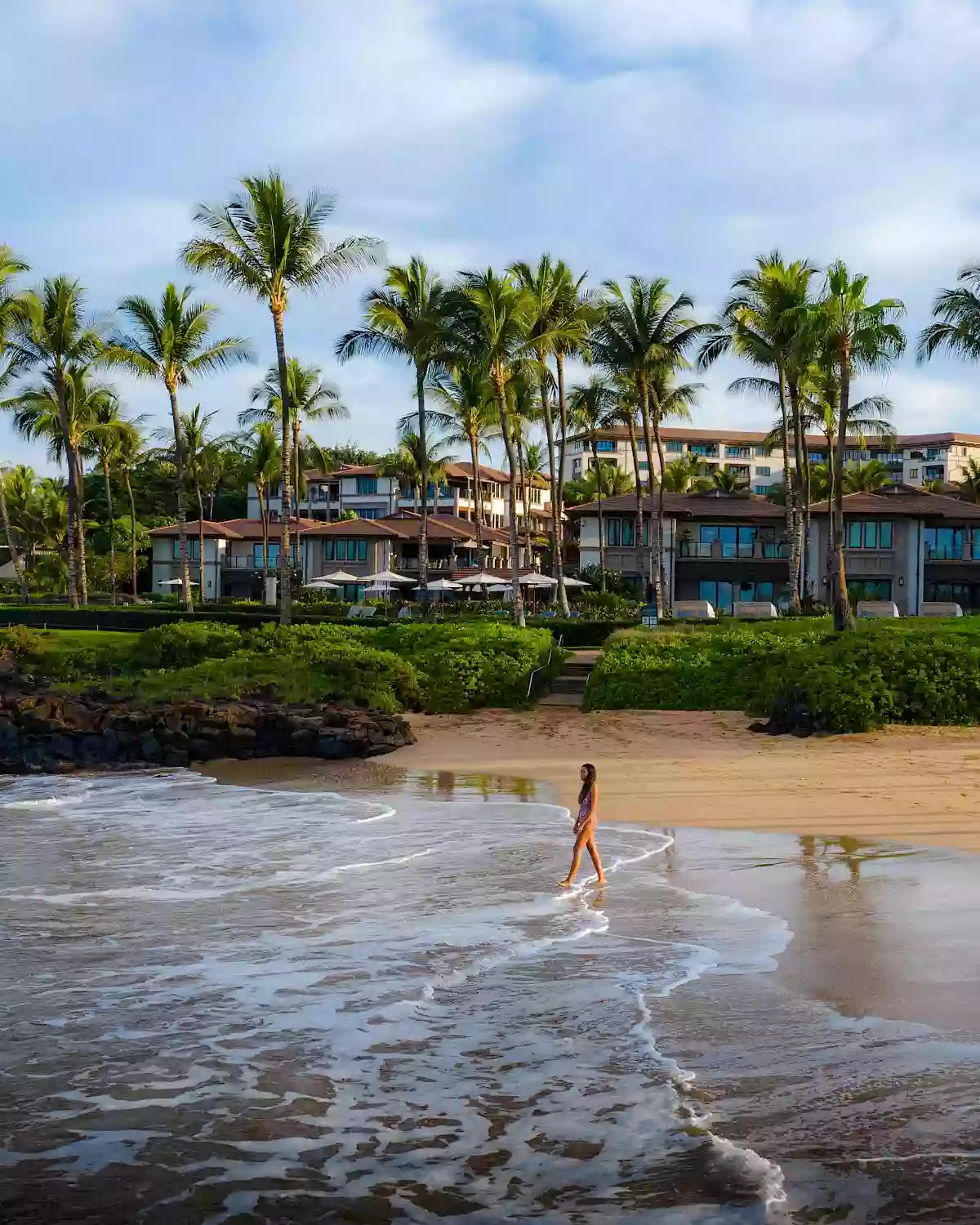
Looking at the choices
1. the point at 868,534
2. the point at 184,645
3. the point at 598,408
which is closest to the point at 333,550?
the point at 598,408

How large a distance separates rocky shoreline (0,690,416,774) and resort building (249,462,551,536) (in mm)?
61552

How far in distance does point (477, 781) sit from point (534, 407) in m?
42.9

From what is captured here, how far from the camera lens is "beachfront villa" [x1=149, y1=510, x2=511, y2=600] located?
7350 centimetres

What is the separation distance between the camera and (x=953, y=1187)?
5.23m

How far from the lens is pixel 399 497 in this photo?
89.5 metres

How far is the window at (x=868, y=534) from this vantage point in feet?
190

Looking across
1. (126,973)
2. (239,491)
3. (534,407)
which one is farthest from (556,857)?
(239,491)

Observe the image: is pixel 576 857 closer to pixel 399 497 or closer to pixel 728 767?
pixel 728 767

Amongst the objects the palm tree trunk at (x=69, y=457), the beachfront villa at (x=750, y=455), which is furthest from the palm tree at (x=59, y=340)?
the beachfront villa at (x=750, y=455)

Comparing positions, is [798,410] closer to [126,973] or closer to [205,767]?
[205,767]

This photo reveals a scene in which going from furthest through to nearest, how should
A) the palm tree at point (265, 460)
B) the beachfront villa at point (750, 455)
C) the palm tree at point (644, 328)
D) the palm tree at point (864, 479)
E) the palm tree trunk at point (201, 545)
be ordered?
1. the beachfront villa at point (750, 455)
2. the palm tree at point (864, 479)
3. the palm tree at point (265, 460)
4. the palm tree trunk at point (201, 545)
5. the palm tree at point (644, 328)

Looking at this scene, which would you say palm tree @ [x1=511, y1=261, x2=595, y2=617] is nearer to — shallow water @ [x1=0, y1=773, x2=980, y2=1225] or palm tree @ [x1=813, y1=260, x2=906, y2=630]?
palm tree @ [x1=813, y1=260, x2=906, y2=630]

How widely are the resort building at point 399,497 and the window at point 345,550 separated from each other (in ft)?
34.7

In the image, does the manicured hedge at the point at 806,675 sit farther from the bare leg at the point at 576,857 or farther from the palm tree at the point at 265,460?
the palm tree at the point at 265,460
